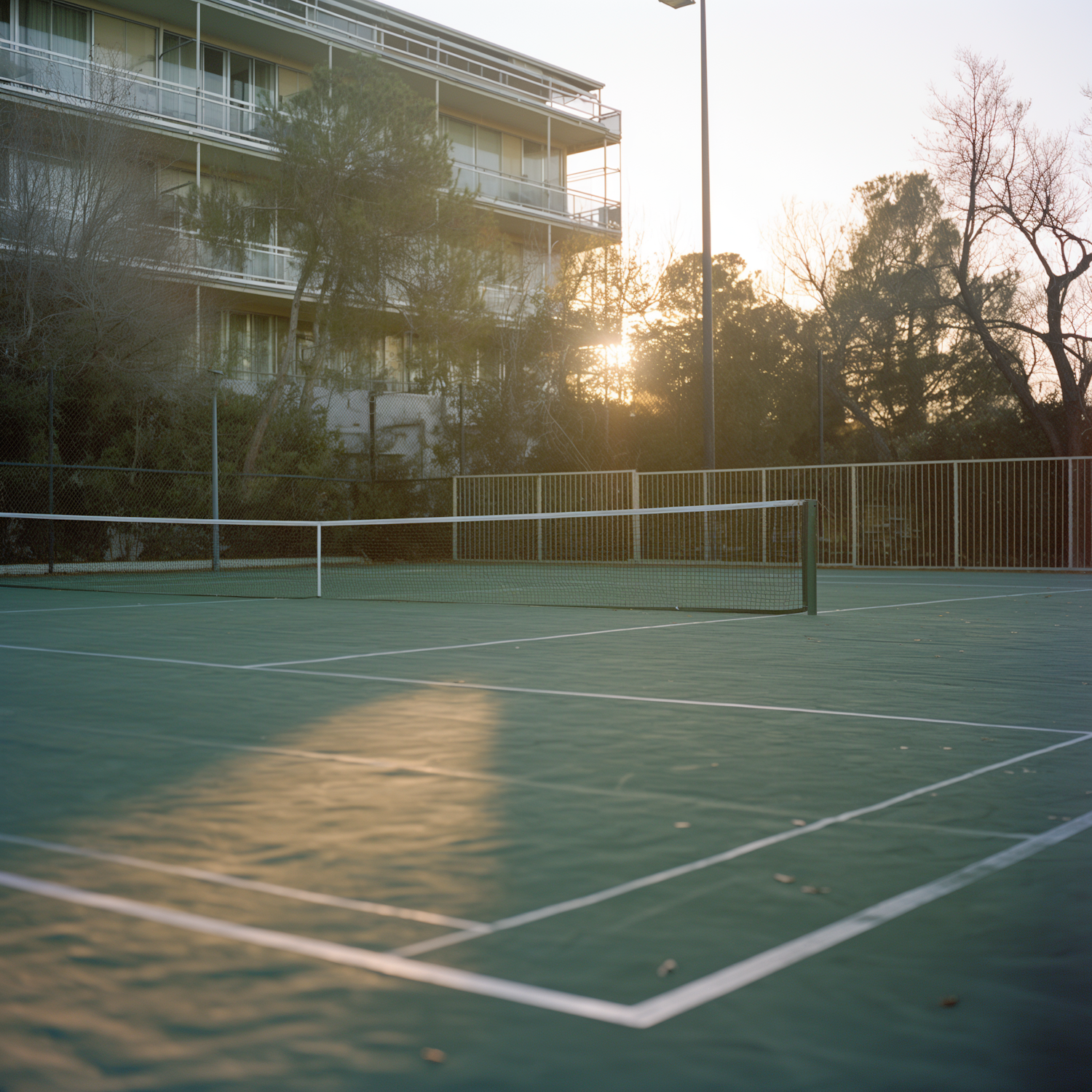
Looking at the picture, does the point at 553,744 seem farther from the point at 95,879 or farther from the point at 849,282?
the point at 849,282

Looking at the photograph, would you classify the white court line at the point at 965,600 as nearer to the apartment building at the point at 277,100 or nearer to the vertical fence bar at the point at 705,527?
the vertical fence bar at the point at 705,527

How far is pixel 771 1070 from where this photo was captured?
2.01 metres

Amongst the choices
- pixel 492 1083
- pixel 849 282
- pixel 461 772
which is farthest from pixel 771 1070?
pixel 849 282

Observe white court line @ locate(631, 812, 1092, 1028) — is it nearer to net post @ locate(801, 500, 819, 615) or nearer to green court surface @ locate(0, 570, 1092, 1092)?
green court surface @ locate(0, 570, 1092, 1092)

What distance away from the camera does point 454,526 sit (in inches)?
1049

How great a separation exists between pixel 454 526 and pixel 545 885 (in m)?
23.7

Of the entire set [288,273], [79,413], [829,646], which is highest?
[288,273]

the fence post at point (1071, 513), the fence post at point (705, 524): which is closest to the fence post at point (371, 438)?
the fence post at point (705, 524)

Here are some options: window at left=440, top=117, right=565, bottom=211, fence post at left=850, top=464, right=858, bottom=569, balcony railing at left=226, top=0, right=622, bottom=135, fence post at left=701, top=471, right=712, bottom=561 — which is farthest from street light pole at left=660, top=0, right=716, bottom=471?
window at left=440, top=117, right=565, bottom=211

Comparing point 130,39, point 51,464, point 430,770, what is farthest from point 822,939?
point 130,39

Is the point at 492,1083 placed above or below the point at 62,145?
below

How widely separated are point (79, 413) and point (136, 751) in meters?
19.5

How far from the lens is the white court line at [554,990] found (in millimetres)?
2273

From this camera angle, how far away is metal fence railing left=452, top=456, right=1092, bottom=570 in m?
21.4
